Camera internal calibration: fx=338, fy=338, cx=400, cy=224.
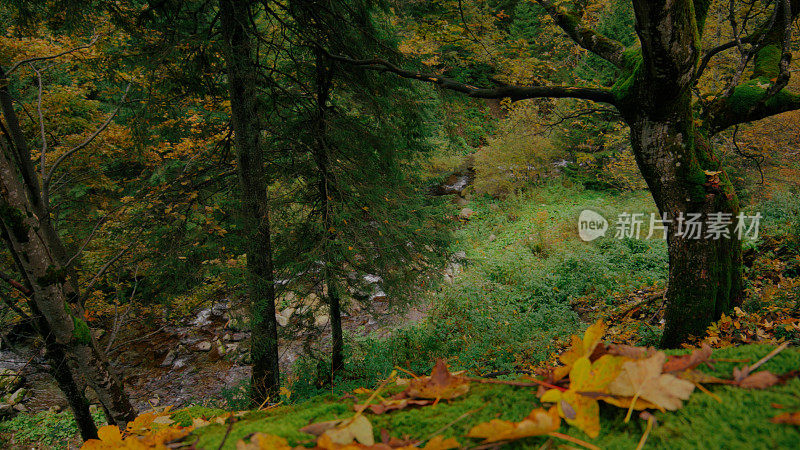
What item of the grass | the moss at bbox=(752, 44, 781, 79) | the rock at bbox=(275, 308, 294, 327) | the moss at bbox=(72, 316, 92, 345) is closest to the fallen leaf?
the moss at bbox=(72, 316, 92, 345)

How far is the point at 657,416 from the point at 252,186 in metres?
4.47

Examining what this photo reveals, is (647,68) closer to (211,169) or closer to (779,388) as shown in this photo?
(779,388)

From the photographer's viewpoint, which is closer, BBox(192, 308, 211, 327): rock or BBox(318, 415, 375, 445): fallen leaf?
BBox(318, 415, 375, 445): fallen leaf

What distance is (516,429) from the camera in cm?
55

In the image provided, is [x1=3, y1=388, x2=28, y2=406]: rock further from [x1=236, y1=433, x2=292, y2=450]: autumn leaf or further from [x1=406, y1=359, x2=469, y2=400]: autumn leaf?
[x1=406, y1=359, x2=469, y2=400]: autumn leaf

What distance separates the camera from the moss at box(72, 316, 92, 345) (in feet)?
9.17

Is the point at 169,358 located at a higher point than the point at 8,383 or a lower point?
lower

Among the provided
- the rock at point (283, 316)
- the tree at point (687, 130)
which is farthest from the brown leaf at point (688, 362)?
the rock at point (283, 316)

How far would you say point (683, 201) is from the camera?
3117 mm

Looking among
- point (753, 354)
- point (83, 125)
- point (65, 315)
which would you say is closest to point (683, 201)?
point (753, 354)

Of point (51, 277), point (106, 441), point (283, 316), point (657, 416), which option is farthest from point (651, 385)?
point (283, 316)

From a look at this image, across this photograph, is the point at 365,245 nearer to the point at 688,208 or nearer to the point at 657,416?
the point at 688,208

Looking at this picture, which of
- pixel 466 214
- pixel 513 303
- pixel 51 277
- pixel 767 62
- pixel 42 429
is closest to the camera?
pixel 51 277

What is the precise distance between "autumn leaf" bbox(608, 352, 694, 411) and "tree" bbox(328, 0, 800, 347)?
290 cm
